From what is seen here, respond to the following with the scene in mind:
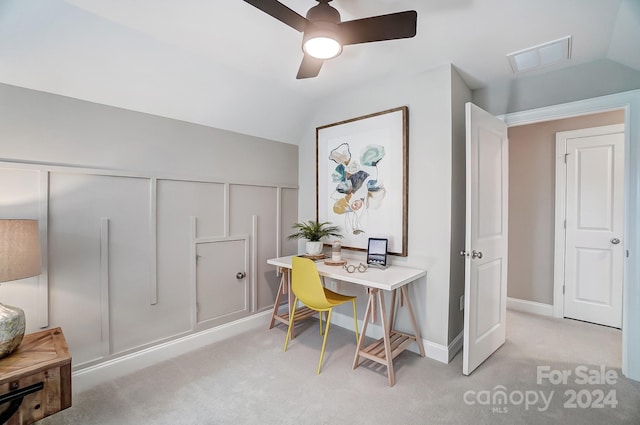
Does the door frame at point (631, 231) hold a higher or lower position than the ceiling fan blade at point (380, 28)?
lower

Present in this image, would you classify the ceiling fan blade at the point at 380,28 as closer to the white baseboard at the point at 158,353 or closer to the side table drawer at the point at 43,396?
the side table drawer at the point at 43,396

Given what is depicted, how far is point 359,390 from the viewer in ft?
6.53

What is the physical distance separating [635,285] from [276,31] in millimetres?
2998

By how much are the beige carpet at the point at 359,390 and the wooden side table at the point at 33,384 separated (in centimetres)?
42

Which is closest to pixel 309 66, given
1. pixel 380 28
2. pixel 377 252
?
pixel 380 28

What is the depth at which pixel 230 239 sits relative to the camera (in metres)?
2.88

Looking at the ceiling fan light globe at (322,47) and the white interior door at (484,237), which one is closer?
the ceiling fan light globe at (322,47)

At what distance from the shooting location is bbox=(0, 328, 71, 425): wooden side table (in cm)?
130

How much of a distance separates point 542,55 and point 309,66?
171 centimetres

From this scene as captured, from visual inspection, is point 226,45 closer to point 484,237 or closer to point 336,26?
point 336,26

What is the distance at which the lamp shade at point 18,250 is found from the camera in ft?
4.62

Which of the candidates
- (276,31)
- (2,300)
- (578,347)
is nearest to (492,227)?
(578,347)

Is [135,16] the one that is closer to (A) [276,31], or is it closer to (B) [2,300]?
(A) [276,31]

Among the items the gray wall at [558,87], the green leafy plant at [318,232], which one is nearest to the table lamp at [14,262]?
the green leafy plant at [318,232]
